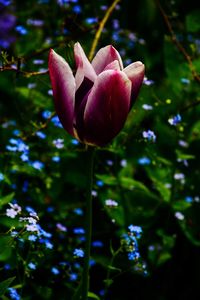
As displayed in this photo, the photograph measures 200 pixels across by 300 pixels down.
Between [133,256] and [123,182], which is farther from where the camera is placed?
[123,182]

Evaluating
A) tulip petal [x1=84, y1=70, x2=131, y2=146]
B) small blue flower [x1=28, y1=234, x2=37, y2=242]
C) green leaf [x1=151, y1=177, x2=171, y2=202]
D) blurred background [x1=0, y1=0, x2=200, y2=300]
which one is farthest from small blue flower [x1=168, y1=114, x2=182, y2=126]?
tulip petal [x1=84, y1=70, x2=131, y2=146]

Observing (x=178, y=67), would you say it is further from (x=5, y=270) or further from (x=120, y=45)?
(x=5, y=270)

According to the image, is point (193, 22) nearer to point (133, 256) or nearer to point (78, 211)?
point (78, 211)

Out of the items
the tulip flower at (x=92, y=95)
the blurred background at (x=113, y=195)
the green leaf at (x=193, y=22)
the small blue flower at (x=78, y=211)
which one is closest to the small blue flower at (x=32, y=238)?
the blurred background at (x=113, y=195)

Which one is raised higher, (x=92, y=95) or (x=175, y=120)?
(x=92, y=95)

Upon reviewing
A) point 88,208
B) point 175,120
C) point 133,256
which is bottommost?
point 133,256

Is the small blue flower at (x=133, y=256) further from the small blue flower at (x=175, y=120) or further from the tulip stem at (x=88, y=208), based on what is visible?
the small blue flower at (x=175, y=120)

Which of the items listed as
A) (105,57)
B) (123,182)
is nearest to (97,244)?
(123,182)

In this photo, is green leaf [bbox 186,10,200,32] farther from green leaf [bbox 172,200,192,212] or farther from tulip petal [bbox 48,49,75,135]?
tulip petal [bbox 48,49,75,135]

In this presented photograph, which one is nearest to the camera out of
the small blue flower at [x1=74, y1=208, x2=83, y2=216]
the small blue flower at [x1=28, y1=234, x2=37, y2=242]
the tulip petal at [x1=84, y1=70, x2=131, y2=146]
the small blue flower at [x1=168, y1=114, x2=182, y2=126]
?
the tulip petal at [x1=84, y1=70, x2=131, y2=146]
